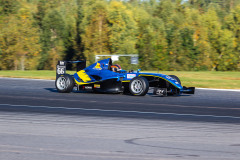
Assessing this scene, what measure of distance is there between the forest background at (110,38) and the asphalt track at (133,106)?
35772 millimetres

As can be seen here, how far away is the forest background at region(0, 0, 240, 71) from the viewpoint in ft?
167

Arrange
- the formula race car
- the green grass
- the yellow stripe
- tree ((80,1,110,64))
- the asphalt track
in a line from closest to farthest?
the asphalt track → the formula race car → the yellow stripe → the green grass → tree ((80,1,110,64))

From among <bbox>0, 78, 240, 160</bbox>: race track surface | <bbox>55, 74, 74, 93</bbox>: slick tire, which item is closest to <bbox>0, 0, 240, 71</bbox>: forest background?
<bbox>55, 74, 74, 93</bbox>: slick tire

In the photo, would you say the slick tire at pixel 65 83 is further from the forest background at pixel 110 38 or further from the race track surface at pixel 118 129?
the forest background at pixel 110 38

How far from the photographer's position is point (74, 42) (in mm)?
59000

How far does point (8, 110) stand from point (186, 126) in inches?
182

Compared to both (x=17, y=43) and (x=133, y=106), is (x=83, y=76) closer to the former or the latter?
(x=133, y=106)

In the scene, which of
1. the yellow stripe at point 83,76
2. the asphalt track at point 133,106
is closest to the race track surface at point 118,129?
the asphalt track at point 133,106

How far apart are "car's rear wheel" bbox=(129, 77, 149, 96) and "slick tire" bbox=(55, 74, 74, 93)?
2336mm

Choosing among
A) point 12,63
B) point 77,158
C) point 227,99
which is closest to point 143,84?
point 227,99

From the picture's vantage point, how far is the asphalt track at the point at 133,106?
9.43m

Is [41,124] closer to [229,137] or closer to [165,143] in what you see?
[165,143]

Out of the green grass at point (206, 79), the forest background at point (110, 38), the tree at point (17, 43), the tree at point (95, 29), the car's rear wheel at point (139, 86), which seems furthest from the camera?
the tree at point (95, 29)

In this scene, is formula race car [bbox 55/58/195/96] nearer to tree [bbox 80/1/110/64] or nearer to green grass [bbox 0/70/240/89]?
green grass [bbox 0/70/240/89]
